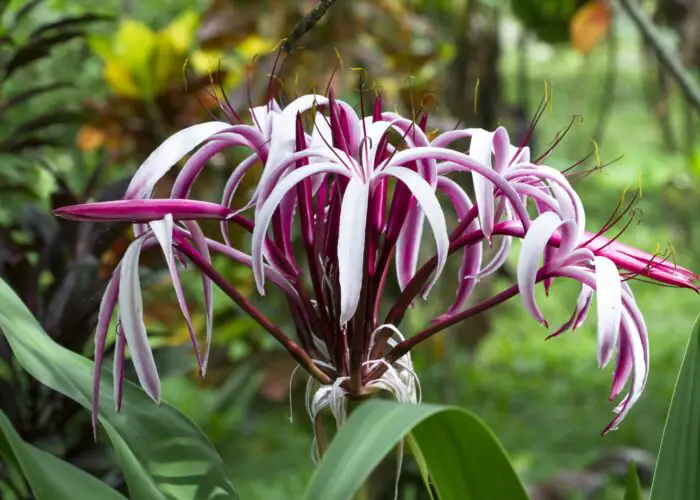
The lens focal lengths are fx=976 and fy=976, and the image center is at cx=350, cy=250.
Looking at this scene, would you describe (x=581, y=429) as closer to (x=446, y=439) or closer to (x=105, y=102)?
(x=105, y=102)

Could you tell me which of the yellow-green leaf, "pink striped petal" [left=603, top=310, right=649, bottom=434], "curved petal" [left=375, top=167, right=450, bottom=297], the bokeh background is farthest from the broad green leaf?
the yellow-green leaf

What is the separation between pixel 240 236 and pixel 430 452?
1.07 meters

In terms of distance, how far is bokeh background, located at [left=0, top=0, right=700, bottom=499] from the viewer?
0.96 metres

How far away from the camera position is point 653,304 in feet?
9.28

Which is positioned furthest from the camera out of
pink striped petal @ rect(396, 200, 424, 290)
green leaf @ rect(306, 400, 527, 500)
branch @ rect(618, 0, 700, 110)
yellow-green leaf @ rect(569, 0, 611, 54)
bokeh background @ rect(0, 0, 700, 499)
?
yellow-green leaf @ rect(569, 0, 611, 54)

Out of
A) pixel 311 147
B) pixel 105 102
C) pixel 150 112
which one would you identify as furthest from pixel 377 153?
pixel 105 102

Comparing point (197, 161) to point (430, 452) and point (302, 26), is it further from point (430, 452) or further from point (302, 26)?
point (430, 452)

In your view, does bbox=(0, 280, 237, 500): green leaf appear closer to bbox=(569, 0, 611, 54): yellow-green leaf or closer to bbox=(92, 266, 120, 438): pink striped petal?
bbox=(92, 266, 120, 438): pink striped petal

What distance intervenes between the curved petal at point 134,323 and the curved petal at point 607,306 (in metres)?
0.21

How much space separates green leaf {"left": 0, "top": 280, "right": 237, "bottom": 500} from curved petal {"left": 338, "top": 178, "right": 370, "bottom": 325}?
0.15m

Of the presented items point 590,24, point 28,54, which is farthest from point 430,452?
point 590,24

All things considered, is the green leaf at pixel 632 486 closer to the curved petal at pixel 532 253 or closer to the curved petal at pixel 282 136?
the curved petal at pixel 532 253

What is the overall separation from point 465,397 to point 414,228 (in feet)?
5.19

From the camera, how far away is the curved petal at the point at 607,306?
1.47 feet
